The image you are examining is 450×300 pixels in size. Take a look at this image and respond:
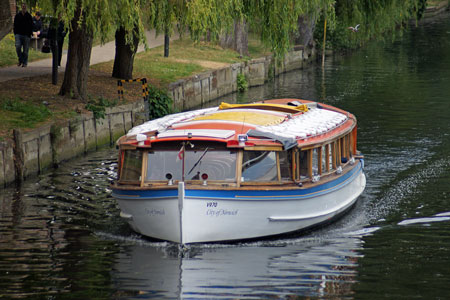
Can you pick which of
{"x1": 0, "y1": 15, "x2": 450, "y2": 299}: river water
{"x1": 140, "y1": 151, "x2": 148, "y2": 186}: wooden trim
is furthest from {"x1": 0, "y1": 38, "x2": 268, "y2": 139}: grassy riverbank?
{"x1": 140, "y1": 151, "x2": 148, "y2": 186}: wooden trim

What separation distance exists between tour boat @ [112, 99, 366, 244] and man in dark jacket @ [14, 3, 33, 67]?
15796 mm

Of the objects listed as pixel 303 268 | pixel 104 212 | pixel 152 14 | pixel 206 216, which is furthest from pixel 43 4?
pixel 303 268

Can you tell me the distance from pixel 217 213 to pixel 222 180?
0.61 meters

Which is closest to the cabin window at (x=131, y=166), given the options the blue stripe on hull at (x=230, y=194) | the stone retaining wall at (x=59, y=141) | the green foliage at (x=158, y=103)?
the blue stripe on hull at (x=230, y=194)

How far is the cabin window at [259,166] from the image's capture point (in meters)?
15.4

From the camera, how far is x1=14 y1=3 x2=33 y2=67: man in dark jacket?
103ft

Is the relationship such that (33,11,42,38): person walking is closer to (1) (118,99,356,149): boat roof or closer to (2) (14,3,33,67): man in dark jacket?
(2) (14,3,33,67): man in dark jacket

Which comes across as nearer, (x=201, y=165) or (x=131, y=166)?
(x=201, y=165)

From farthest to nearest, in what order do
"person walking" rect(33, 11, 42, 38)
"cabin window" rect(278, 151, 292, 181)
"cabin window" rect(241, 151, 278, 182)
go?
"person walking" rect(33, 11, 42, 38)
"cabin window" rect(278, 151, 292, 181)
"cabin window" rect(241, 151, 278, 182)

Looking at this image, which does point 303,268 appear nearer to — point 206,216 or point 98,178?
point 206,216

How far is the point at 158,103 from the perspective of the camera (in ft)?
93.1

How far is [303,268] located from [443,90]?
2417 cm

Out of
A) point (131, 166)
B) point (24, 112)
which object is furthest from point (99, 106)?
point (131, 166)

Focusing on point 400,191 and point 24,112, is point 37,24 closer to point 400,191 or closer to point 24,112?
point 24,112
